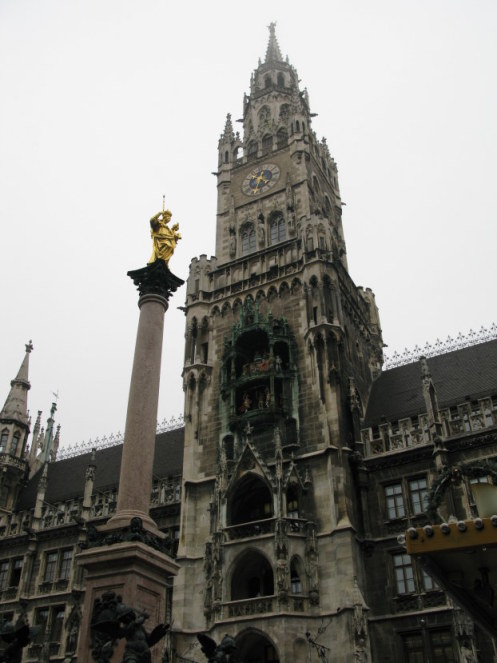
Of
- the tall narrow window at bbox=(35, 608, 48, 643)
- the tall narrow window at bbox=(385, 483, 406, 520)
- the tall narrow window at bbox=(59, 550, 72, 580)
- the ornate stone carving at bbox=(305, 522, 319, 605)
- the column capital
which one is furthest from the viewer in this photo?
the tall narrow window at bbox=(59, 550, 72, 580)

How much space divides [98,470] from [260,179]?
20345 millimetres

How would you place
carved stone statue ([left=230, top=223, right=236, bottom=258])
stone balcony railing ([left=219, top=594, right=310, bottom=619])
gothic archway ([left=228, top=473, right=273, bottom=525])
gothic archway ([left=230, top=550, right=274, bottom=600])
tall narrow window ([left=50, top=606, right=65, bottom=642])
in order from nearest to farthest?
stone balcony railing ([left=219, top=594, right=310, bottom=619]), gothic archway ([left=230, top=550, right=274, bottom=600]), gothic archway ([left=228, top=473, right=273, bottom=525]), tall narrow window ([left=50, top=606, right=65, bottom=642]), carved stone statue ([left=230, top=223, right=236, bottom=258])

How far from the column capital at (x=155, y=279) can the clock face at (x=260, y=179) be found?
842 inches

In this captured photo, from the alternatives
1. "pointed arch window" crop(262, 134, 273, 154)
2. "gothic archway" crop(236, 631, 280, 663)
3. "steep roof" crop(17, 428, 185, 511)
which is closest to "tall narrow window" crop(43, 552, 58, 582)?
"steep roof" crop(17, 428, 185, 511)

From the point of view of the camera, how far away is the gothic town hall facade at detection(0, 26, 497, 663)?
25.6m

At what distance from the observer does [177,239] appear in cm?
2198

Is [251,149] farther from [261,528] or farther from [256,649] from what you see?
[256,649]

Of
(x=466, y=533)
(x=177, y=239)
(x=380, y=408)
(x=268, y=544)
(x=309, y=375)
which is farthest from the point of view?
A: (x=380, y=408)

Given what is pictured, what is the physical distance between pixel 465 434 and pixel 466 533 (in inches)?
694

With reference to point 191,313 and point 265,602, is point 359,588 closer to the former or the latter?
point 265,602

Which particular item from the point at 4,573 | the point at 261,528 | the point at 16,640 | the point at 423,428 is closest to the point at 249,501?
the point at 261,528

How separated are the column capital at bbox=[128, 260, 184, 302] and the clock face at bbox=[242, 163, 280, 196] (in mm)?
21394

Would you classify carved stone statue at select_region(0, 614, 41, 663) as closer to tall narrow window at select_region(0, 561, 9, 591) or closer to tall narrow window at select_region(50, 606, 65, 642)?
tall narrow window at select_region(50, 606, 65, 642)

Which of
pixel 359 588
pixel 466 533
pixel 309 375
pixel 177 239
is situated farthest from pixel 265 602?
pixel 466 533
